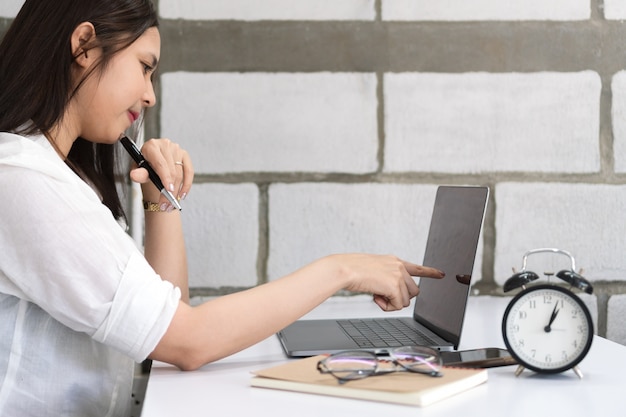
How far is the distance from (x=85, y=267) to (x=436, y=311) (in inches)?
27.5

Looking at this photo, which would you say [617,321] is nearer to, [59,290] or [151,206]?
[151,206]

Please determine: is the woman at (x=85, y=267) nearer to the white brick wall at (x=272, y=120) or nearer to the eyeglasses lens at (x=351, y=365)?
the eyeglasses lens at (x=351, y=365)

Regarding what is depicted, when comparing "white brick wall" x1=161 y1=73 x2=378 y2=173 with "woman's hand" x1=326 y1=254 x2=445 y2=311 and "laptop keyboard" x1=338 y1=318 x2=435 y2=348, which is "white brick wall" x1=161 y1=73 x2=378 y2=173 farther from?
"woman's hand" x1=326 y1=254 x2=445 y2=311

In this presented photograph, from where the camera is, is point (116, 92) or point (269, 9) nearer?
point (116, 92)

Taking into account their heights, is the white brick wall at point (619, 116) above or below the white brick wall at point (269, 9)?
below

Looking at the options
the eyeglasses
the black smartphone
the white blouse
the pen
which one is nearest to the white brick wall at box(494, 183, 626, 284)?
the black smartphone

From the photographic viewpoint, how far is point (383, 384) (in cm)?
96

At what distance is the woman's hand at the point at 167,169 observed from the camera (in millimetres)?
1543

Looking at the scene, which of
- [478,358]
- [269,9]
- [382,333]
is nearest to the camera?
[478,358]

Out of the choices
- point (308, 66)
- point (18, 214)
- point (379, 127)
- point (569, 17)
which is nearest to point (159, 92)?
point (308, 66)

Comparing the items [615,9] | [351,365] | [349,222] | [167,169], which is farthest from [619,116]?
[351,365]

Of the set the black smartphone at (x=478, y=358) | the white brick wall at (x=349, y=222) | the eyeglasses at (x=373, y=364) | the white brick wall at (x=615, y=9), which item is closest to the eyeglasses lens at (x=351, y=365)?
the eyeglasses at (x=373, y=364)

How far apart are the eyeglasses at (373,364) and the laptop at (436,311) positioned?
0.19 m

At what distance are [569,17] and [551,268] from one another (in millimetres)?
676
